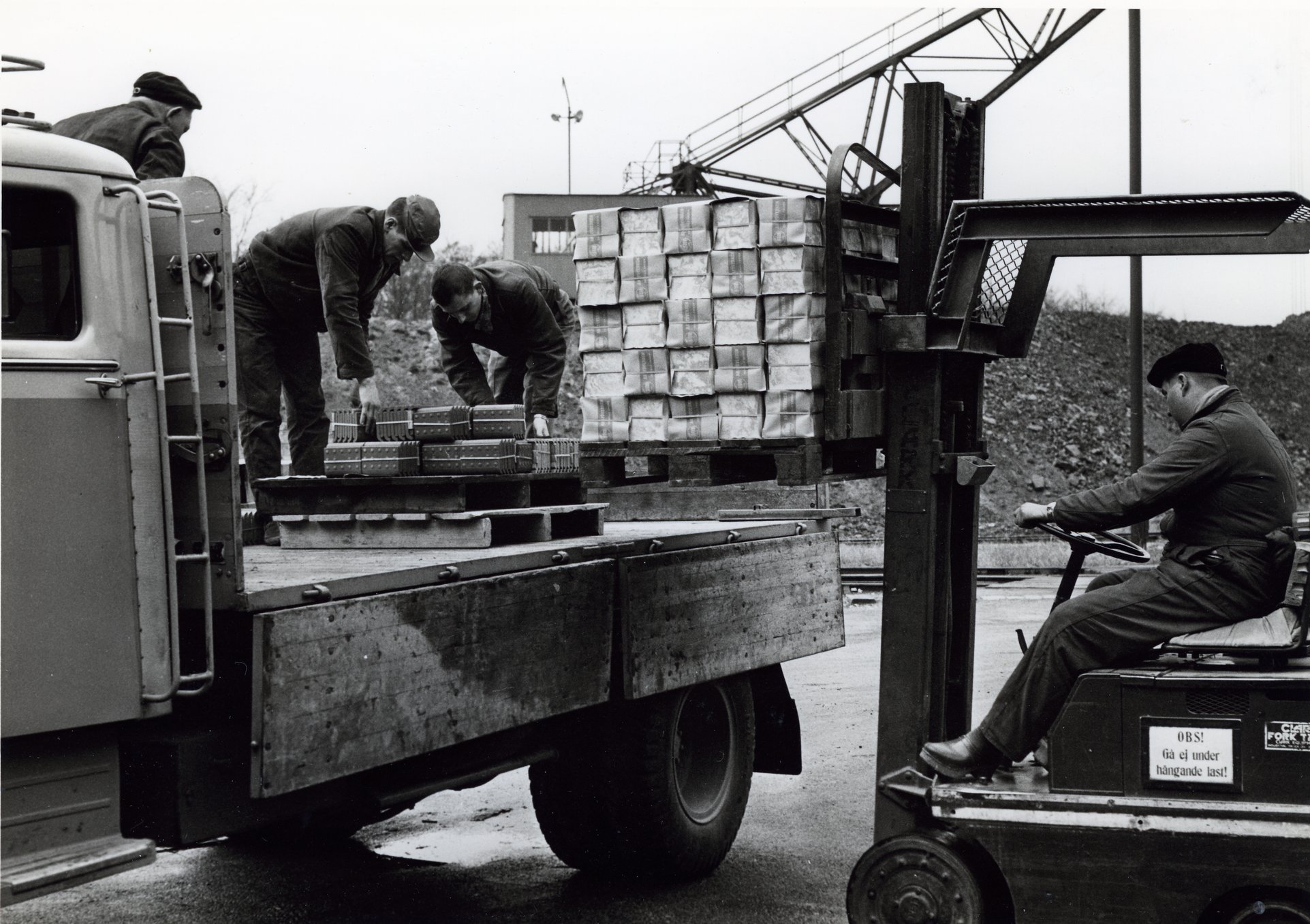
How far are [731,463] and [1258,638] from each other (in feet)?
6.93

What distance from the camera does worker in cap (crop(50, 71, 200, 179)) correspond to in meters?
5.66

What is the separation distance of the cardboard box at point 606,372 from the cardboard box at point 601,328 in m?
0.03

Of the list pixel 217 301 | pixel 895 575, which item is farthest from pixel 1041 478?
pixel 217 301

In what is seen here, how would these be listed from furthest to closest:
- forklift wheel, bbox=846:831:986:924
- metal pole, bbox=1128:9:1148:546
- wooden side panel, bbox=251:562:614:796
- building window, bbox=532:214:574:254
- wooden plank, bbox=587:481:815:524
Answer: building window, bbox=532:214:574:254 → metal pole, bbox=1128:9:1148:546 → wooden plank, bbox=587:481:815:524 → forklift wheel, bbox=846:831:986:924 → wooden side panel, bbox=251:562:614:796

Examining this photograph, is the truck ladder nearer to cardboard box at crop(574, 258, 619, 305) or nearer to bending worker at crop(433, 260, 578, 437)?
cardboard box at crop(574, 258, 619, 305)

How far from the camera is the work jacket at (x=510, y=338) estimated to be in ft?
26.7

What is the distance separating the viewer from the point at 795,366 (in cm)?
554

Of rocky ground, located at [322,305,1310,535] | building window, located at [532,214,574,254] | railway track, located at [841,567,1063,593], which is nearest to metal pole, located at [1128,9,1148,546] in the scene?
railway track, located at [841,567,1063,593]

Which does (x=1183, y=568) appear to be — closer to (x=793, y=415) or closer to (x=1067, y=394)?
(x=793, y=415)

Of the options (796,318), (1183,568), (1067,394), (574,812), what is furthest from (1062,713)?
(1067,394)

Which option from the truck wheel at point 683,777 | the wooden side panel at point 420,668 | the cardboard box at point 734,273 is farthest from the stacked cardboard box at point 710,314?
the truck wheel at point 683,777

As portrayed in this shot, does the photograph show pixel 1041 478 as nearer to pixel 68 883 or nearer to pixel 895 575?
pixel 895 575

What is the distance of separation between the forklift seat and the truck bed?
2.12m

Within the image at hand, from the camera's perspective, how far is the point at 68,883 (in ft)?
11.8
